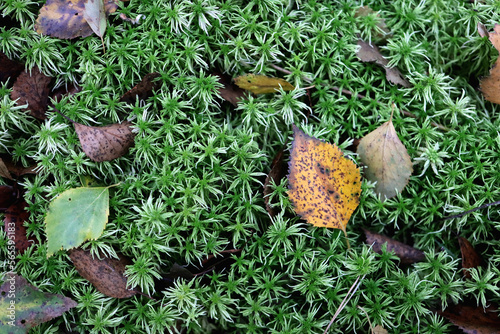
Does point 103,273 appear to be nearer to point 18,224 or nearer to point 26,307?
point 26,307

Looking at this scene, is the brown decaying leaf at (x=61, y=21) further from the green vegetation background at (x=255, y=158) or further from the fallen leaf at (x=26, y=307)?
the fallen leaf at (x=26, y=307)

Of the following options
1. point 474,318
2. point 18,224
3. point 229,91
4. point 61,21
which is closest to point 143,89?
point 229,91

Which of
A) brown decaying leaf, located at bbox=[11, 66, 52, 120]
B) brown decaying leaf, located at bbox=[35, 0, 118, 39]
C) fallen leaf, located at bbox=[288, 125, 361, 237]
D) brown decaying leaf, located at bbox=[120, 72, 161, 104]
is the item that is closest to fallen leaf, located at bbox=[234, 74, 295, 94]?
fallen leaf, located at bbox=[288, 125, 361, 237]

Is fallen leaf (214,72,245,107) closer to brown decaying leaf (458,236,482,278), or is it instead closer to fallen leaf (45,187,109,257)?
fallen leaf (45,187,109,257)

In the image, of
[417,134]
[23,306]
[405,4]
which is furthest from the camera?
[405,4]

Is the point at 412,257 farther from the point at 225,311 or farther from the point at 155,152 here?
the point at 155,152

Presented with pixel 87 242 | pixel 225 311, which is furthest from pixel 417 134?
pixel 87 242
